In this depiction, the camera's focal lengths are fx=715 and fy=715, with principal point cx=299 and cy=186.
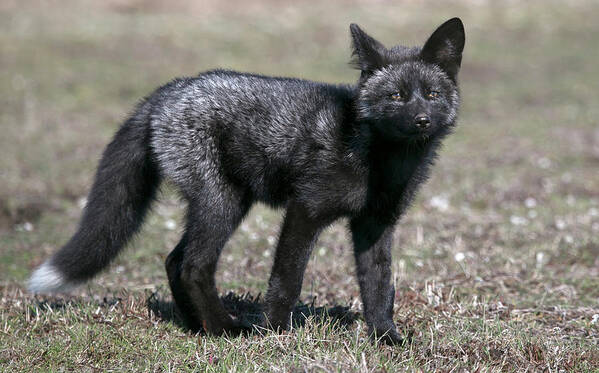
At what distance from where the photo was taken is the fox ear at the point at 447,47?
4105 millimetres

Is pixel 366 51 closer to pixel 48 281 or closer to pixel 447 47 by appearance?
pixel 447 47

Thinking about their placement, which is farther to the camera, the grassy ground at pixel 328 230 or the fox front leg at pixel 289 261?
the fox front leg at pixel 289 261

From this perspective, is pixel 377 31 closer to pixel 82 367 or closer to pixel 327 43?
pixel 327 43

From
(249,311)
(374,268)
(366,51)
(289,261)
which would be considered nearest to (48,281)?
(249,311)

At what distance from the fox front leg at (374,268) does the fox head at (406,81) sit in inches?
24.8

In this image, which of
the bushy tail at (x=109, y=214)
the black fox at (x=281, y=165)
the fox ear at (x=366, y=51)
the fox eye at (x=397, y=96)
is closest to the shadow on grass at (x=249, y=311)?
the black fox at (x=281, y=165)

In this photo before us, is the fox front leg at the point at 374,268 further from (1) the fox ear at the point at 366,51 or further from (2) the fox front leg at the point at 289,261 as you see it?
(1) the fox ear at the point at 366,51

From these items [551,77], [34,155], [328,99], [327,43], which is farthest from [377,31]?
[328,99]

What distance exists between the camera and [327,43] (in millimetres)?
19266

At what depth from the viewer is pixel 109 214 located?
14.6 ft

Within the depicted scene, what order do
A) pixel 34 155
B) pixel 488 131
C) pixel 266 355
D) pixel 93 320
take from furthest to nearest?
pixel 488 131 < pixel 34 155 < pixel 93 320 < pixel 266 355

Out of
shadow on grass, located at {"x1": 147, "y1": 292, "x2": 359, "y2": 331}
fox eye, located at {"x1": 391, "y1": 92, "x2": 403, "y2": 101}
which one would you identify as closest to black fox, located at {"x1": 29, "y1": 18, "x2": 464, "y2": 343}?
fox eye, located at {"x1": 391, "y1": 92, "x2": 403, "y2": 101}

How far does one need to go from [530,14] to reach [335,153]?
21094 millimetres

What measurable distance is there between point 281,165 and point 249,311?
1131 mm
